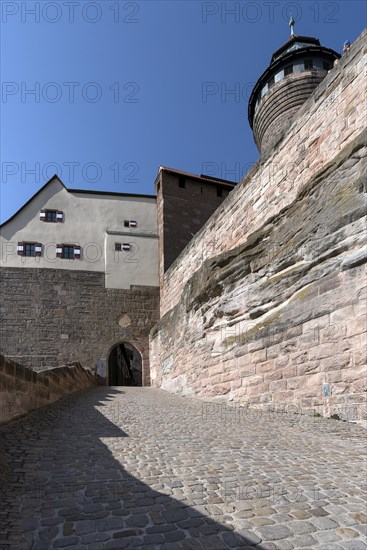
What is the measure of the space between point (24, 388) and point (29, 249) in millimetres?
16839

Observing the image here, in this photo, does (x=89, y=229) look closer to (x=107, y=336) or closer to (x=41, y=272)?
(x=41, y=272)

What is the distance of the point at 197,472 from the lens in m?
3.58

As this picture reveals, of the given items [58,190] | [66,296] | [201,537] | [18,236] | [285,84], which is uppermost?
[285,84]

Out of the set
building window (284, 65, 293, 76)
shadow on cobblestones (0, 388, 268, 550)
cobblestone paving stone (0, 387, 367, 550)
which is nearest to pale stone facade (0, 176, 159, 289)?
building window (284, 65, 293, 76)

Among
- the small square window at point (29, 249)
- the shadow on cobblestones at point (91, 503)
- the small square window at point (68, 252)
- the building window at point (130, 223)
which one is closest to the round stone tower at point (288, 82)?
the building window at point (130, 223)

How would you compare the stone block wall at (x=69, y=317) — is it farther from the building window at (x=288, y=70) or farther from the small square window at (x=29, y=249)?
the building window at (x=288, y=70)

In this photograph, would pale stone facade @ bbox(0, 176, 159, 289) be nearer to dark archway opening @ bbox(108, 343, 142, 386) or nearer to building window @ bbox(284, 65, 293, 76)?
dark archway opening @ bbox(108, 343, 142, 386)

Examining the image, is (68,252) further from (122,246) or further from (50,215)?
(122,246)

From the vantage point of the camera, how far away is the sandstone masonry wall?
7.45m

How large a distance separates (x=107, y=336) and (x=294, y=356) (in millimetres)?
15183

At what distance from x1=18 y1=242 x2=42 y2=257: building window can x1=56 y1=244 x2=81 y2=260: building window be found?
0.92 metres

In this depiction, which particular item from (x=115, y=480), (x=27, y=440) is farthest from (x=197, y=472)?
(x=27, y=440)

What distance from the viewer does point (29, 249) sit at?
71.1 ft

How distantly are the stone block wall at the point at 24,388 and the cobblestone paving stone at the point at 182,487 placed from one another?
276mm
